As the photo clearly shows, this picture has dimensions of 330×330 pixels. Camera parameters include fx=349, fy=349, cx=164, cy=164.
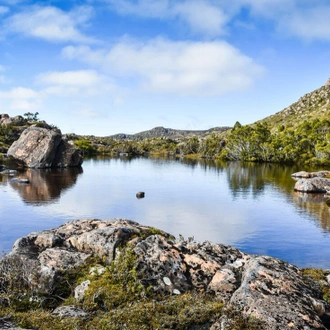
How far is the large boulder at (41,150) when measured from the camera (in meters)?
101

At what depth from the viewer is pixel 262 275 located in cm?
1162

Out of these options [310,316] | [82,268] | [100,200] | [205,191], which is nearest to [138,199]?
[100,200]

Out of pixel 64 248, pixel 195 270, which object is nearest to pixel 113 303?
pixel 195 270

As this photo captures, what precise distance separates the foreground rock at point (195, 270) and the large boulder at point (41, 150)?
89.4m

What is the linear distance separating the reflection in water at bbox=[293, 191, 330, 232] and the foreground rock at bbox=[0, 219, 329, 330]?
29265 mm

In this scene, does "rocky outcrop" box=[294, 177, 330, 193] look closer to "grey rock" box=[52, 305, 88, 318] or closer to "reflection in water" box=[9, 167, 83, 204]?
"reflection in water" box=[9, 167, 83, 204]

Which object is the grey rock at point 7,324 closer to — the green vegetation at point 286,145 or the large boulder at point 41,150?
the large boulder at point 41,150

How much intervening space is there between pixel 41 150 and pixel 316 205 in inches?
3034

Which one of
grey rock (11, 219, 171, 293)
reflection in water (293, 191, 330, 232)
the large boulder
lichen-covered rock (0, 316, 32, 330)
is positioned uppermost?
the large boulder

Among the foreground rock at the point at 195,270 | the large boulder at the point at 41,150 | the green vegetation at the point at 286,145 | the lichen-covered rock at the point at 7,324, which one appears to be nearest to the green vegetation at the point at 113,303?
the lichen-covered rock at the point at 7,324

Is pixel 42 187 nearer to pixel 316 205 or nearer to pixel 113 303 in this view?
pixel 316 205

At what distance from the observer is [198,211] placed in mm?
47562

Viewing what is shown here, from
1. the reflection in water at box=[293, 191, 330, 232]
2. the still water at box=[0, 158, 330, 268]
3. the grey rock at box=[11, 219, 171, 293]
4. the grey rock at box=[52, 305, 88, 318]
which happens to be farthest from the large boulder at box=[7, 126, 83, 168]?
the grey rock at box=[52, 305, 88, 318]

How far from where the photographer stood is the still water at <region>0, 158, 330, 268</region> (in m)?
33.5
